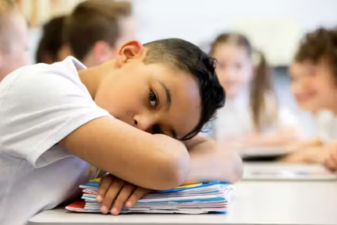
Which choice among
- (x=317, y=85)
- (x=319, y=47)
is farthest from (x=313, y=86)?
(x=319, y=47)

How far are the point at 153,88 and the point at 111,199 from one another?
0.20 m

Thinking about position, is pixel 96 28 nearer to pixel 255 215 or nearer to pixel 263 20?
pixel 255 215

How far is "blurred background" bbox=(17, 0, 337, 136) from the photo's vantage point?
215 centimetres

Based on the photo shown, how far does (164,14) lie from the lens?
2.15 meters

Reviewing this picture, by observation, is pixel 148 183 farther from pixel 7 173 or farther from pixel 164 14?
pixel 164 14

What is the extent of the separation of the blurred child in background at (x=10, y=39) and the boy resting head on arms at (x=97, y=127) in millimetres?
355

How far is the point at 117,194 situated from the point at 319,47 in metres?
1.49

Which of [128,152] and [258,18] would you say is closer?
[128,152]

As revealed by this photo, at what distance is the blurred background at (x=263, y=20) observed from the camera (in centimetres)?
215

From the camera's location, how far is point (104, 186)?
573 mm

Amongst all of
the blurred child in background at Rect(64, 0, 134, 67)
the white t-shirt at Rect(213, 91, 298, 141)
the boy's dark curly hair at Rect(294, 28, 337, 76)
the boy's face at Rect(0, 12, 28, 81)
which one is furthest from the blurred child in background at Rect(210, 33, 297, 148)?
the boy's face at Rect(0, 12, 28, 81)

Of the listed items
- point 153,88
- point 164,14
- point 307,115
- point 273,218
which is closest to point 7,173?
point 153,88

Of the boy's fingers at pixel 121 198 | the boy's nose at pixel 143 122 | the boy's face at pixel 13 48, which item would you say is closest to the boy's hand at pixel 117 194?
the boy's fingers at pixel 121 198

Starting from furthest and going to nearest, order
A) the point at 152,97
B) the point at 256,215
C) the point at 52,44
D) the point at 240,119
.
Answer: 1. the point at 240,119
2. the point at 52,44
3. the point at 152,97
4. the point at 256,215
